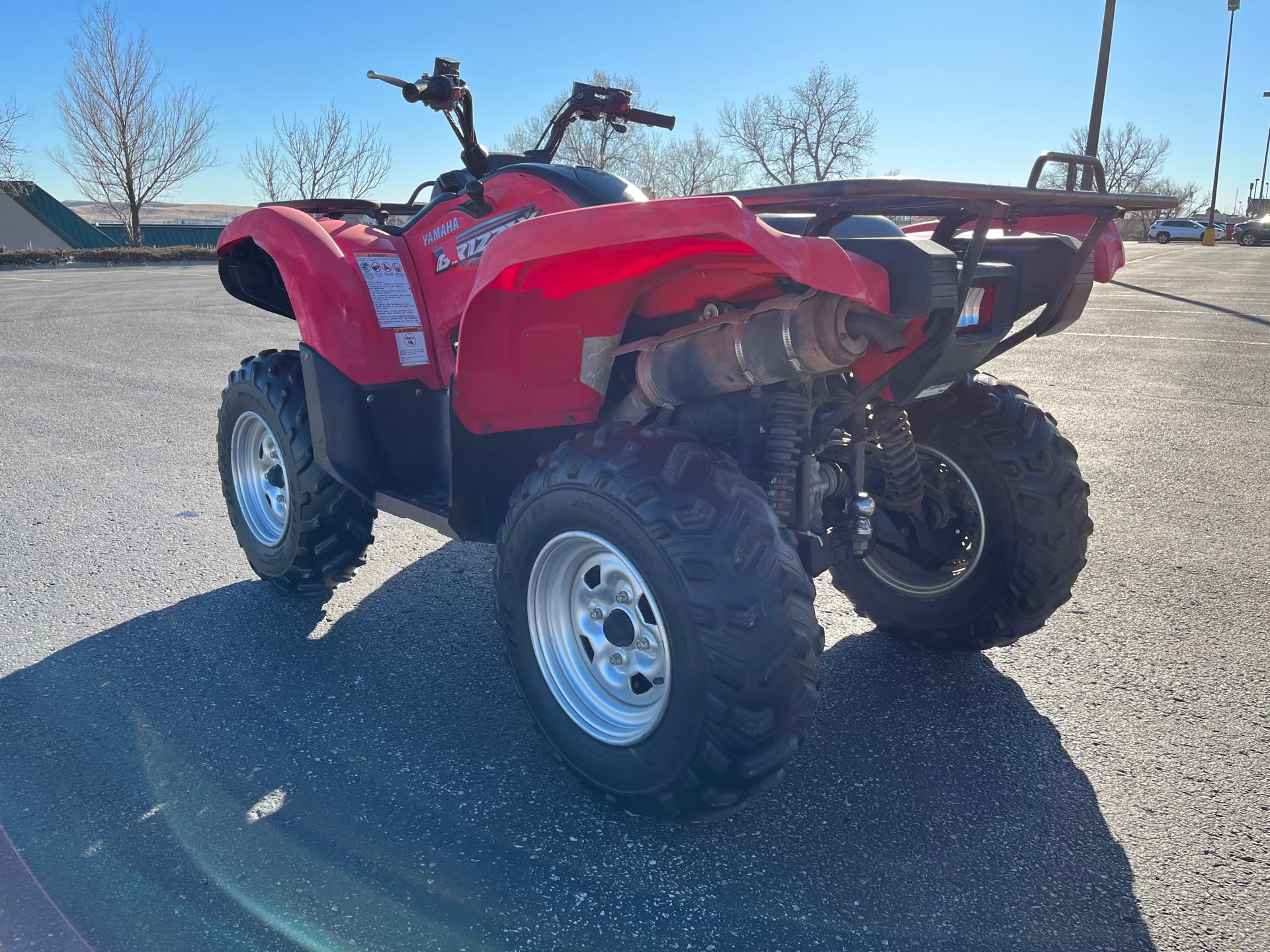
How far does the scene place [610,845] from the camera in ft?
8.20

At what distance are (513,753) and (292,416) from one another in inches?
61.3

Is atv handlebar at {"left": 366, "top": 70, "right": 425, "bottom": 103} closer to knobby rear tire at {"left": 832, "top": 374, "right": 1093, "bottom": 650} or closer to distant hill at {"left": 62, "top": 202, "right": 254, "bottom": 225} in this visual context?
knobby rear tire at {"left": 832, "top": 374, "right": 1093, "bottom": 650}

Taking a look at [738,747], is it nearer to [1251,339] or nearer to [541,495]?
[541,495]

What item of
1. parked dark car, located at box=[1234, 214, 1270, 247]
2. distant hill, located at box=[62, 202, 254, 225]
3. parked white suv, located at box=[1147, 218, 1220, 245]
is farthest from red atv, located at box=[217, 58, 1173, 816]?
distant hill, located at box=[62, 202, 254, 225]

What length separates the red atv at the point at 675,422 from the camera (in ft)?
7.32

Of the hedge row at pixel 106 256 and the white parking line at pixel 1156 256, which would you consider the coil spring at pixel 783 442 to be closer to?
the white parking line at pixel 1156 256

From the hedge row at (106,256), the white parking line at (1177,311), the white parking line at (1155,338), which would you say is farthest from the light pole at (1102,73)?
the hedge row at (106,256)

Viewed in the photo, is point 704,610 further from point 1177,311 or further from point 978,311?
point 1177,311

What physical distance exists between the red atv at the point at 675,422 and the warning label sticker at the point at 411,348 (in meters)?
0.01

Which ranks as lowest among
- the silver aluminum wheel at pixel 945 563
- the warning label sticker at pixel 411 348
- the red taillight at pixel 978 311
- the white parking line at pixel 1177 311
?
the silver aluminum wheel at pixel 945 563

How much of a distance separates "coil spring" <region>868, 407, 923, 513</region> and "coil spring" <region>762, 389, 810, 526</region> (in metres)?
0.31

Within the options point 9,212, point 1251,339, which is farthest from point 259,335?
point 9,212

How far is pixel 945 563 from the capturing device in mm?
3449

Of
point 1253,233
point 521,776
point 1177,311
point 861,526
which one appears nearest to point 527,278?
point 861,526
